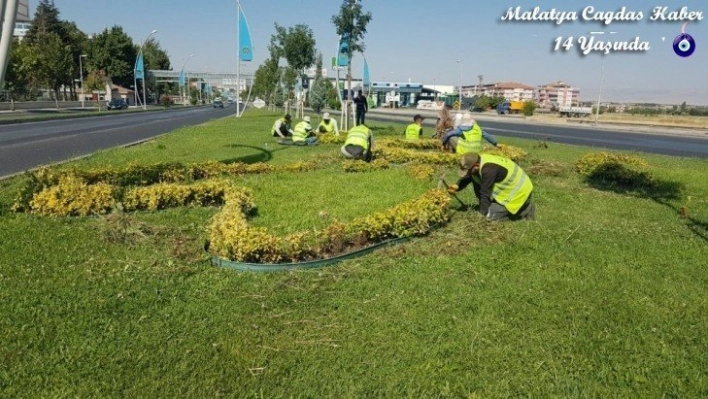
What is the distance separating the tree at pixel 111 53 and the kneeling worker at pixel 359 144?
6936 centimetres

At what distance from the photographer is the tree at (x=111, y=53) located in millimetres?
70812

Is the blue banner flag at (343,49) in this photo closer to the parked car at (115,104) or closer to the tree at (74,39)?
the parked car at (115,104)

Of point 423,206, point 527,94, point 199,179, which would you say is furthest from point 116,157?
point 527,94

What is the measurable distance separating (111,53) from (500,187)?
7751 centimetres

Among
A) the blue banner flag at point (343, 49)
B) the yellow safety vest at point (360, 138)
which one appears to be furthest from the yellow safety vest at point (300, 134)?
the blue banner flag at point (343, 49)

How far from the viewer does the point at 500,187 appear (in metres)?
6.84

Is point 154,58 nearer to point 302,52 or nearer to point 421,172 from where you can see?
point 302,52

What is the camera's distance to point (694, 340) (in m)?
3.79

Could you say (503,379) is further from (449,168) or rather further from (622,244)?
(449,168)

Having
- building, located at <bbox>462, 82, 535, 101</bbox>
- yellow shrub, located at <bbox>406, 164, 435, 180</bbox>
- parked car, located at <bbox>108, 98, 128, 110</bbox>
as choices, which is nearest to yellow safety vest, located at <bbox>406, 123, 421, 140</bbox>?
yellow shrub, located at <bbox>406, 164, 435, 180</bbox>

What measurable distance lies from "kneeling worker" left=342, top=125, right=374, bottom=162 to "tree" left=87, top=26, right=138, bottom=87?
69.4 m

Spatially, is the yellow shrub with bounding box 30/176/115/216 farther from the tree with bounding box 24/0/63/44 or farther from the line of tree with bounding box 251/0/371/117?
the tree with bounding box 24/0/63/44

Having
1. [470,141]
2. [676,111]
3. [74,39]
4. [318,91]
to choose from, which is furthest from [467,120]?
[74,39]

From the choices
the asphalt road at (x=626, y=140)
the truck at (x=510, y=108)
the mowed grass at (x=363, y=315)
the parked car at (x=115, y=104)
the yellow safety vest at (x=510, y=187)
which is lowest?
the mowed grass at (x=363, y=315)
